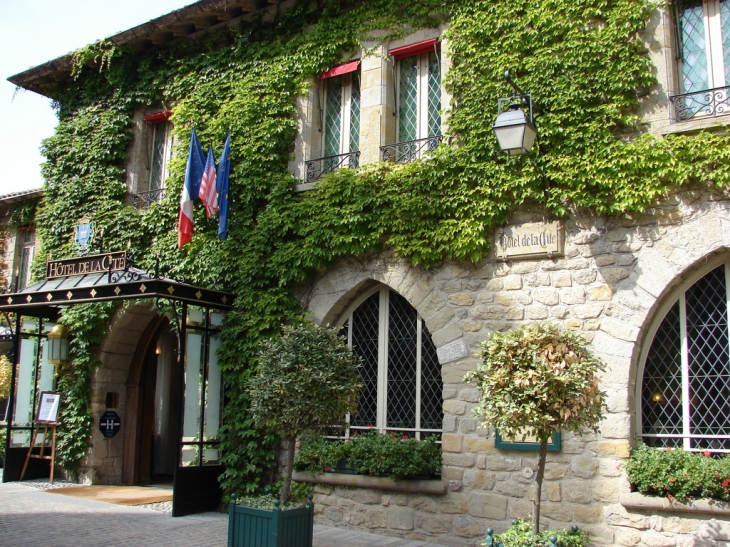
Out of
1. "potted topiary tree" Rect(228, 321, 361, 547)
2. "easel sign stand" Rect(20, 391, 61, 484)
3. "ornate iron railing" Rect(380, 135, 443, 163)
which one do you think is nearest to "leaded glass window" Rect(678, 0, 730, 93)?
"ornate iron railing" Rect(380, 135, 443, 163)

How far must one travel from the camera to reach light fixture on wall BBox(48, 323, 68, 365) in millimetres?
11586

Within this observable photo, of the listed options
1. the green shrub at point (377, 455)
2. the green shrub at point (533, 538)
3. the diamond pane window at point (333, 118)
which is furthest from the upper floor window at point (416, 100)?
the green shrub at point (533, 538)

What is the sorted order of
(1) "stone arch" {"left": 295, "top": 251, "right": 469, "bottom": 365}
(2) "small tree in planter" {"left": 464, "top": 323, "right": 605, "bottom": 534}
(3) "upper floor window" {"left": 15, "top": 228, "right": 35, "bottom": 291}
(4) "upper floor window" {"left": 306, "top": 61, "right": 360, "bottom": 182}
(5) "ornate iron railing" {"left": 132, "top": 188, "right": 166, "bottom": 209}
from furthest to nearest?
(3) "upper floor window" {"left": 15, "top": 228, "right": 35, "bottom": 291} < (5) "ornate iron railing" {"left": 132, "top": 188, "right": 166, "bottom": 209} < (4) "upper floor window" {"left": 306, "top": 61, "right": 360, "bottom": 182} < (1) "stone arch" {"left": 295, "top": 251, "right": 469, "bottom": 365} < (2) "small tree in planter" {"left": 464, "top": 323, "right": 605, "bottom": 534}

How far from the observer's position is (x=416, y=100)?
366 inches

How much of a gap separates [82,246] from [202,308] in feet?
10.7

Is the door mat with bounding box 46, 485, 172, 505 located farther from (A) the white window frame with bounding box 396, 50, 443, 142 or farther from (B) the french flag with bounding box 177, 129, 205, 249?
(A) the white window frame with bounding box 396, 50, 443, 142

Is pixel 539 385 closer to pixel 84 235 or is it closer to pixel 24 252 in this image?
pixel 84 235

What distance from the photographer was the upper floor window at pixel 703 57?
7.21 m

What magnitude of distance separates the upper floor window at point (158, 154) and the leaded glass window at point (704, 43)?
7562 mm

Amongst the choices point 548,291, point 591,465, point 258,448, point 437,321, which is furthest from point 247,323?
point 591,465

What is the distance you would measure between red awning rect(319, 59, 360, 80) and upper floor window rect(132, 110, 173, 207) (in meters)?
3.12

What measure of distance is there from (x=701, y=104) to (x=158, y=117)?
816cm

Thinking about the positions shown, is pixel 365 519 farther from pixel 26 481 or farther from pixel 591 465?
pixel 26 481

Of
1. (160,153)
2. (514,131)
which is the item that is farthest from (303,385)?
(160,153)
